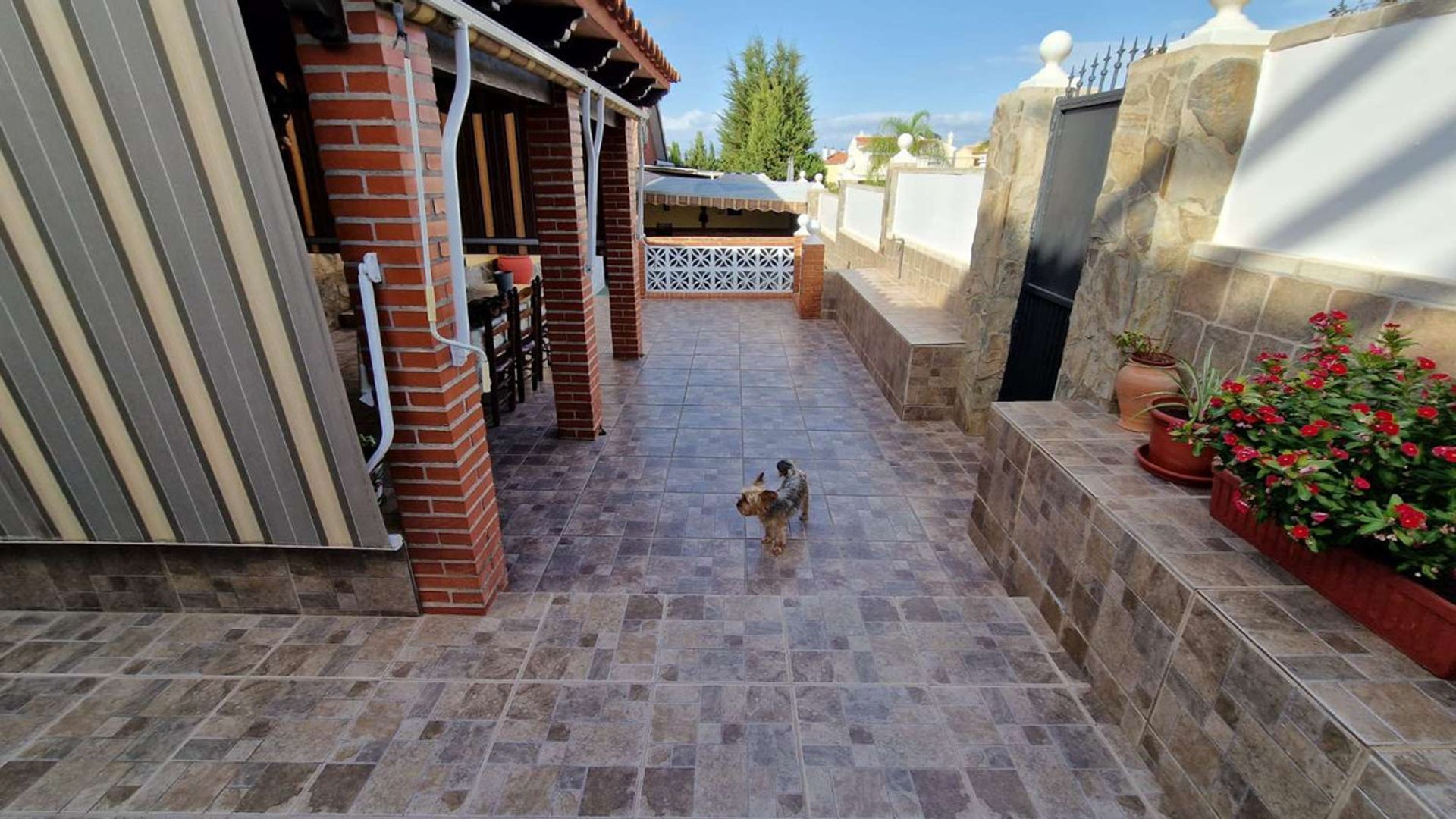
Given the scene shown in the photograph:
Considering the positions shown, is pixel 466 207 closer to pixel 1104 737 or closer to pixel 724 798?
pixel 724 798

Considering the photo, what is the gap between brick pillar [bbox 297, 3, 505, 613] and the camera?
6.65ft

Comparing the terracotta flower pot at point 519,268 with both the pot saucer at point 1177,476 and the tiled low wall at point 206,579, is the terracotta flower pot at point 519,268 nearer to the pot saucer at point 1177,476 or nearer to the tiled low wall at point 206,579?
the tiled low wall at point 206,579

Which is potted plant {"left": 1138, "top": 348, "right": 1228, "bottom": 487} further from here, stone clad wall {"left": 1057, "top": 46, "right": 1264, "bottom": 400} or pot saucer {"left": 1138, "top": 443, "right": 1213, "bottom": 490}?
stone clad wall {"left": 1057, "top": 46, "right": 1264, "bottom": 400}

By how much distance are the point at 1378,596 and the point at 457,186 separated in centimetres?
345

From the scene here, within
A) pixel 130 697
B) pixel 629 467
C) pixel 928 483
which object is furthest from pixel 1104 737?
pixel 130 697

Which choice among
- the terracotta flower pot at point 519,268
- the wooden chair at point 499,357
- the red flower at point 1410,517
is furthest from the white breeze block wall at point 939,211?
the terracotta flower pot at point 519,268

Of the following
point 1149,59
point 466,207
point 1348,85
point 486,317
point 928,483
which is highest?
point 1149,59

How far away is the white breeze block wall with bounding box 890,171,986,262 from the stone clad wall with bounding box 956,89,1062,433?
13.7 inches

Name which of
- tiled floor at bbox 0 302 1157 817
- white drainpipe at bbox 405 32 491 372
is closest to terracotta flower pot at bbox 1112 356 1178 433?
tiled floor at bbox 0 302 1157 817

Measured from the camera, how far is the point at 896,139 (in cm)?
3316

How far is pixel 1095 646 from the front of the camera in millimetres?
2484

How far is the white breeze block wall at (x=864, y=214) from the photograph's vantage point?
9.84m

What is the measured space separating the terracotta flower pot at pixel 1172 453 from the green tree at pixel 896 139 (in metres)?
31.5

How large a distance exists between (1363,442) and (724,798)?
2273mm
